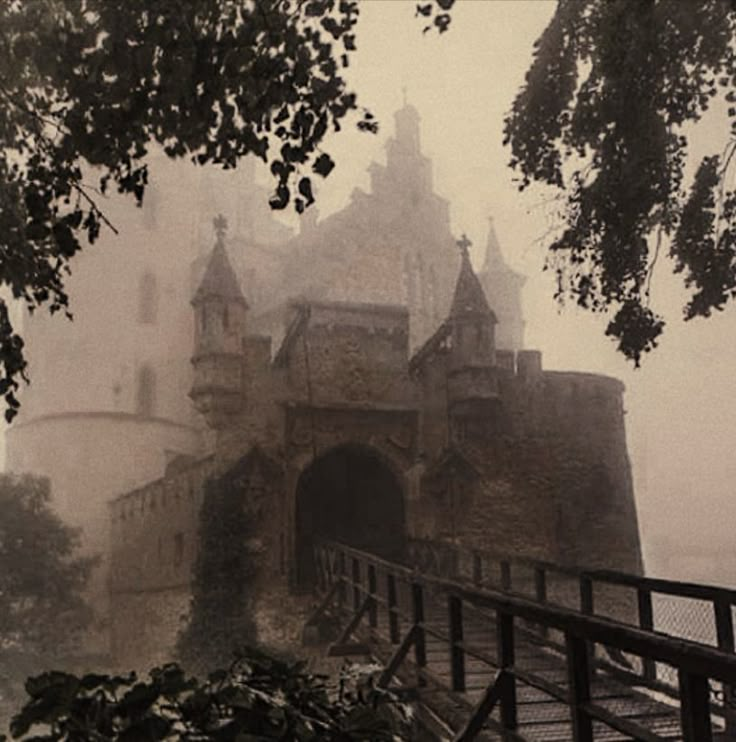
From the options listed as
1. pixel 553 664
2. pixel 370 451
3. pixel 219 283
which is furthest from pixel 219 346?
pixel 553 664

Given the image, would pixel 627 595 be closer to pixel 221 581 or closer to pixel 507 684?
pixel 221 581

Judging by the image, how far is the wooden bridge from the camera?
12.4 feet

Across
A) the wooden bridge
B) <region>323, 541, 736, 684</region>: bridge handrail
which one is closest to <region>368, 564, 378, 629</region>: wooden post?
the wooden bridge

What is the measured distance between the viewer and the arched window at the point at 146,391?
1040 inches

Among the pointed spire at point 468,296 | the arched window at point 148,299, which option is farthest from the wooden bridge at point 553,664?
the arched window at point 148,299

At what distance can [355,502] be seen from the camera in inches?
698

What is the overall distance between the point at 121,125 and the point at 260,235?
44.8 m

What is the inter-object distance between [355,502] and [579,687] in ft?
43.5

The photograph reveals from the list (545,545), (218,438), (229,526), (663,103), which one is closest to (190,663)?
(229,526)

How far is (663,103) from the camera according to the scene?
9156mm

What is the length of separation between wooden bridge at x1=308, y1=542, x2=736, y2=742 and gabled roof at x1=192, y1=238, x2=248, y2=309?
5763 millimetres

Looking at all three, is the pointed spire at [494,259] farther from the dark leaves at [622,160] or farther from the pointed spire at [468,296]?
the dark leaves at [622,160]

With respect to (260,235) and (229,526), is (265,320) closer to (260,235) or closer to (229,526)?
(229,526)

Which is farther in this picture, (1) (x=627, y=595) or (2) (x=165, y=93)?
(1) (x=627, y=595)
